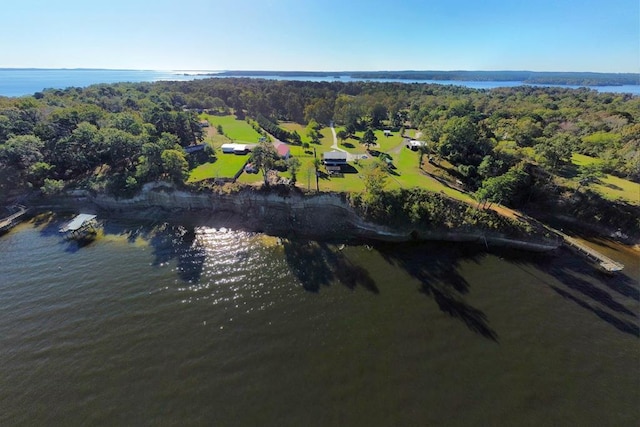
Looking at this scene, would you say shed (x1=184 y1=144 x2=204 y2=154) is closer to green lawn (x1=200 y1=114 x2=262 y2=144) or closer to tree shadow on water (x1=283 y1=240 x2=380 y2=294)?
green lawn (x1=200 y1=114 x2=262 y2=144)

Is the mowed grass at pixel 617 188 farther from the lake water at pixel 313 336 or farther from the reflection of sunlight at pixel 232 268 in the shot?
the reflection of sunlight at pixel 232 268

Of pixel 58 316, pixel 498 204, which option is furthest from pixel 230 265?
pixel 498 204

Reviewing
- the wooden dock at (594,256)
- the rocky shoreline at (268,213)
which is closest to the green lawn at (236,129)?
the rocky shoreline at (268,213)

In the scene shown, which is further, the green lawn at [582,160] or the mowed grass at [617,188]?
the green lawn at [582,160]

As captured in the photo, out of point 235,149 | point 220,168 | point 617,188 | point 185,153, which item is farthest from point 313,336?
point 617,188

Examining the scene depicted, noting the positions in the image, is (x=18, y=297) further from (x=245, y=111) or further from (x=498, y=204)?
(x=245, y=111)

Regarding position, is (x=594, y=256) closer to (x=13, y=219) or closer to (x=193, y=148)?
(x=193, y=148)


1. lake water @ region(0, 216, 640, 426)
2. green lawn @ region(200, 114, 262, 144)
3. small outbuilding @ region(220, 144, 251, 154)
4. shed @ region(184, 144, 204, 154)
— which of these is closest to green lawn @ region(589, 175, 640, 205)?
lake water @ region(0, 216, 640, 426)
